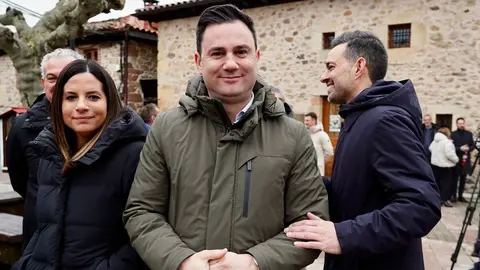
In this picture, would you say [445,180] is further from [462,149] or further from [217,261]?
[217,261]

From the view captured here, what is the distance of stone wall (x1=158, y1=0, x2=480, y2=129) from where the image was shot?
8.55m

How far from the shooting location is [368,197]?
166 cm

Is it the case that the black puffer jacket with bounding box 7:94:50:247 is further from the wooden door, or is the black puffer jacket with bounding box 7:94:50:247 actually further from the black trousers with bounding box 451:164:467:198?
the black trousers with bounding box 451:164:467:198

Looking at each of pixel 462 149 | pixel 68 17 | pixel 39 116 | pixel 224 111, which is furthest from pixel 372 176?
pixel 462 149

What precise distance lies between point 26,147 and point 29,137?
7cm

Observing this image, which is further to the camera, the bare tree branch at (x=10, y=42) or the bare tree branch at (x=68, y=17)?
the bare tree branch at (x=10, y=42)

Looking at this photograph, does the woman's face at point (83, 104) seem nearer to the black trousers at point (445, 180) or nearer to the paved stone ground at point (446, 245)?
the paved stone ground at point (446, 245)

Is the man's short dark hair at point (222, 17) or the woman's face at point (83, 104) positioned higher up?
the man's short dark hair at point (222, 17)

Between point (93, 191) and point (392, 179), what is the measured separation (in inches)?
48.5

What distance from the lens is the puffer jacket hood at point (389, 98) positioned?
1660mm

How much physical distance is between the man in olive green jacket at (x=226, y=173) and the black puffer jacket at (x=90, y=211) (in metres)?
0.22

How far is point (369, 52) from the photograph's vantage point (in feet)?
5.99

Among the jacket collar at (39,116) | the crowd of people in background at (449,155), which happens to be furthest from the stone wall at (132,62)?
the jacket collar at (39,116)

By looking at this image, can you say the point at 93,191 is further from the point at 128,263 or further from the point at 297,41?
the point at 297,41
